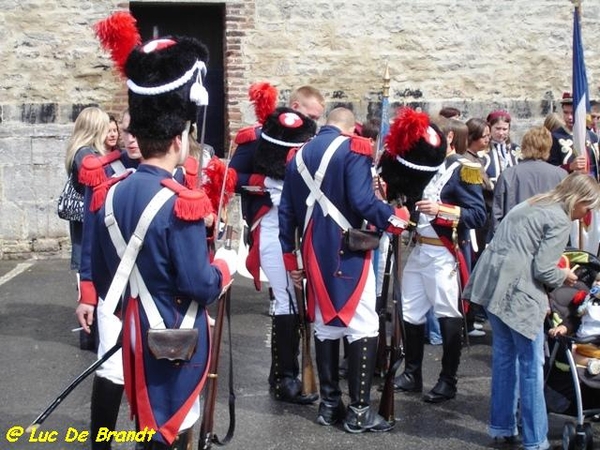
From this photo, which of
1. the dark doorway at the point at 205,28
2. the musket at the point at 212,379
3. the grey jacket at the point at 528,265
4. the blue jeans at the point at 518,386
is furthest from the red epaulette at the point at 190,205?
the dark doorway at the point at 205,28

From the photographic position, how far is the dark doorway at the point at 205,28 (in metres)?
12.1

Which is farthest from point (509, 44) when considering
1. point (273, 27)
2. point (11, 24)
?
point (11, 24)

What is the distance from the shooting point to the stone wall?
11.6 m

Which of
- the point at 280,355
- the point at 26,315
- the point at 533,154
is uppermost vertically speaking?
the point at 533,154

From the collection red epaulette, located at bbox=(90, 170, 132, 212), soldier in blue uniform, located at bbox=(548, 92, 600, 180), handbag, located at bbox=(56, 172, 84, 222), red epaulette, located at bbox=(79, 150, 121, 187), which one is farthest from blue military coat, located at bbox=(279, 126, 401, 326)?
soldier in blue uniform, located at bbox=(548, 92, 600, 180)

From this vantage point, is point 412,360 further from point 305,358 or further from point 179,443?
point 179,443

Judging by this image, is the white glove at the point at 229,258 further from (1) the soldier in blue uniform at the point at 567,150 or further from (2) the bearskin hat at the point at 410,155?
(1) the soldier in blue uniform at the point at 567,150

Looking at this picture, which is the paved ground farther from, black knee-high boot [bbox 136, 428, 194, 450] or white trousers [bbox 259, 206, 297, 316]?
black knee-high boot [bbox 136, 428, 194, 450]

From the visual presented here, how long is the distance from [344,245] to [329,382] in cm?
83

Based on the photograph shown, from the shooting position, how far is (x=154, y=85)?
164 inches

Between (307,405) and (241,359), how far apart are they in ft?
3.93

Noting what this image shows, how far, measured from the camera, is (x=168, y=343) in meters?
4.05

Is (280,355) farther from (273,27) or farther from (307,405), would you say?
(273,27)

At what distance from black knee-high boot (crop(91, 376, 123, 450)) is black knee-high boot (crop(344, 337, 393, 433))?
1448 millimetres
